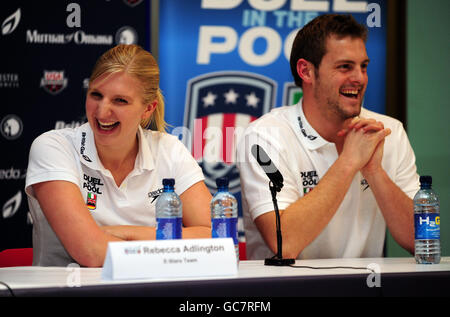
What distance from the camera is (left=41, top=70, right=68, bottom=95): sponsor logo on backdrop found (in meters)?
3.72

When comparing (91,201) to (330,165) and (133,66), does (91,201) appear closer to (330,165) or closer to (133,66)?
(133,66)

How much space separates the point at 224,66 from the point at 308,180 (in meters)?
1.70

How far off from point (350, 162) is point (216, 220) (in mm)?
751

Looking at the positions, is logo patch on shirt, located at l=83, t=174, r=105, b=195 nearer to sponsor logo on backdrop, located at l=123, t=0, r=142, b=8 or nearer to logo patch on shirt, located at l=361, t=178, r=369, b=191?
logo patch on shirt, located at l=361, t=178, r=369, b=191

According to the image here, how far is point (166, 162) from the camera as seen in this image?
2.44m

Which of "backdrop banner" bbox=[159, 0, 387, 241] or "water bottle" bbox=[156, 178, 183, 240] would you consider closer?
"water bottle" bbox=[156, 178, 183, 240]

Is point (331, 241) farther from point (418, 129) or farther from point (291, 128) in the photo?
point (418, 129)

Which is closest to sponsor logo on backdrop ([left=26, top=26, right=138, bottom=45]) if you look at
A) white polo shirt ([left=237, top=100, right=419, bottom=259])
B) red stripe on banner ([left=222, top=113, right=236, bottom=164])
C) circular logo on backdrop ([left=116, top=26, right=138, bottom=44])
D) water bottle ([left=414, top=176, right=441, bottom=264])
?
circular logo on backdrop ([left=116, top=26, right=138, bottom=44])

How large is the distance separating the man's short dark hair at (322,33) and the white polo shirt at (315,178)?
0.27 meters

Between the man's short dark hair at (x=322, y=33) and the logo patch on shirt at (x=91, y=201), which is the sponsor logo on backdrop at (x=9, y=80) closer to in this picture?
the logo patch on shirt at (x=91, y=201)

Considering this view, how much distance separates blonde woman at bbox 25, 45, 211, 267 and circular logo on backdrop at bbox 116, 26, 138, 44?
1416 millimetres

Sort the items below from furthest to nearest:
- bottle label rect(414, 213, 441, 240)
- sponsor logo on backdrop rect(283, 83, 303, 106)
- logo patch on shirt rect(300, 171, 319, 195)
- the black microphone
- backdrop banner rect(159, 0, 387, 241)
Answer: sponsor logo on backdrop rect(283, 83, 303, 106)
backdrop banner rect(159, 0, 387, 241)
logo patch on shirt rect(300, 171, 319, 195)
bottle label rect(414, 213, 441, 240)
the black microphone

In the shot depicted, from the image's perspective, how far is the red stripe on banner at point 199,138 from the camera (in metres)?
3.95
